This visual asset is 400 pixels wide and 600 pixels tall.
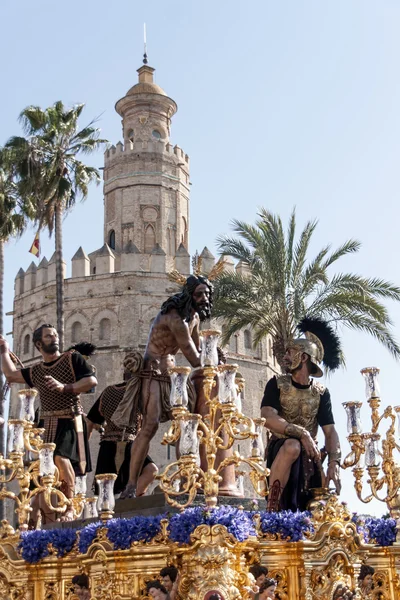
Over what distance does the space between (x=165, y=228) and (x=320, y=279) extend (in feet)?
100

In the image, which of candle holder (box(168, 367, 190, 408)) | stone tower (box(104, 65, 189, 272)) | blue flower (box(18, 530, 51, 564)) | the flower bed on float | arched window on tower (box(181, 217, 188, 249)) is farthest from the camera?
arched window on tower (box(181, 217, 188, 249))

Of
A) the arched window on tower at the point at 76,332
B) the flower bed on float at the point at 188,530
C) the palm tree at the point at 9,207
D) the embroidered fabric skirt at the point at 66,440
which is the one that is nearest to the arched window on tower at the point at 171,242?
the arched window on tower at the point at 76,332

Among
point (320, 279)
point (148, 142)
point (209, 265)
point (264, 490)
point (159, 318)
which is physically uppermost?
point (148, 142)

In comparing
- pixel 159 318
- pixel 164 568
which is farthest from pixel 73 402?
pixel 164 568

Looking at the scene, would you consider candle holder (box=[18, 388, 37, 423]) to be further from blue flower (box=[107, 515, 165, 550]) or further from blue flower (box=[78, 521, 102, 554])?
blue flower (box=[107, 515, 165, 550])

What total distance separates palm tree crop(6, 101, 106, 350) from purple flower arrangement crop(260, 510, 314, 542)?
987 inches

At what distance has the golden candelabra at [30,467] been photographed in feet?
35.7

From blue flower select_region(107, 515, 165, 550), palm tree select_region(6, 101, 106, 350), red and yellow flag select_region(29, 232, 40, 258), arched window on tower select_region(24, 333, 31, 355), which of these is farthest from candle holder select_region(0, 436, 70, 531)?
arched window on tower select_region(24, 333, 31, 355)

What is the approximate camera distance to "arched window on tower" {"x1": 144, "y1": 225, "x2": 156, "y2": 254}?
5607 centimetres

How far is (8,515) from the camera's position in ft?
152

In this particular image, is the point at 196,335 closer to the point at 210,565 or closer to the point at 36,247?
the point at 210,565

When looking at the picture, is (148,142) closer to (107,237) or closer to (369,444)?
(107,237)

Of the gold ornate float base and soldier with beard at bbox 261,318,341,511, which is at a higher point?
soldier with beard at bbox 261,318,341,511

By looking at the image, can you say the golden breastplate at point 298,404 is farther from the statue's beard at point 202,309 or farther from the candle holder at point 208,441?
the candle holder at point 208,441
